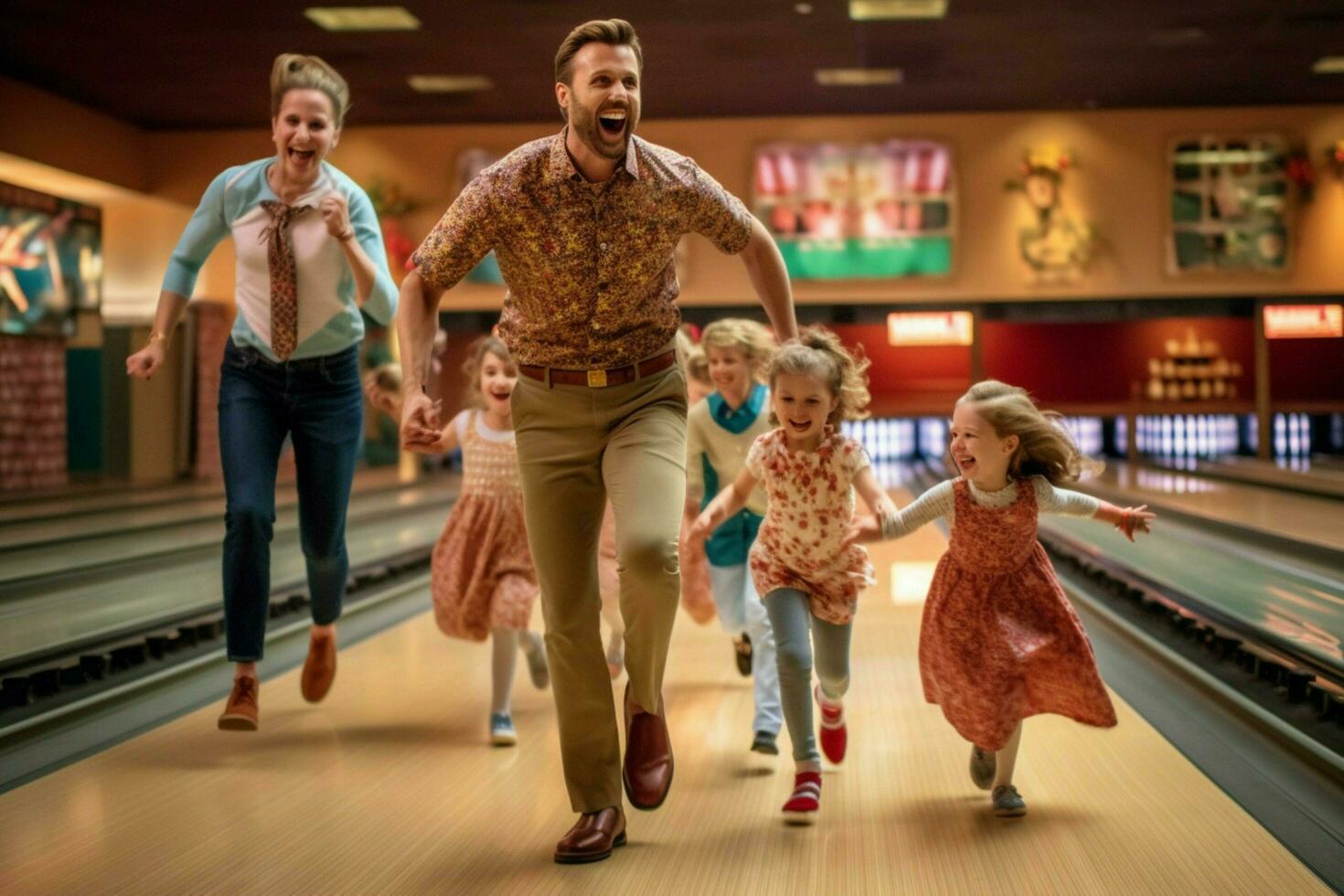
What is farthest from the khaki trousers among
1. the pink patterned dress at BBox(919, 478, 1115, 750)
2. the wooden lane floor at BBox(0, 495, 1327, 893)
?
the pink patterned dress at BBox(919, 478, 1115, 750)

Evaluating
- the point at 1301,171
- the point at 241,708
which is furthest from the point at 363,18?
the point at 1301,171

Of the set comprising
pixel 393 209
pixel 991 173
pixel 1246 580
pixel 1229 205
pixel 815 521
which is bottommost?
pixel 1246 580

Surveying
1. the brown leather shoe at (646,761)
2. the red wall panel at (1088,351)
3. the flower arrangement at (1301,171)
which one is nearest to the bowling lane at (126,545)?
the brown leather shoe at (646,761)

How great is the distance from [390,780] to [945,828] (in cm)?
120

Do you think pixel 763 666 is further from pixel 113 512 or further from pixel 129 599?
pixel 113 512

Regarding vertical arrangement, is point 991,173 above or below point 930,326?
above

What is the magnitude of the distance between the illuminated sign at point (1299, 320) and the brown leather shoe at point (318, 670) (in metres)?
10.8

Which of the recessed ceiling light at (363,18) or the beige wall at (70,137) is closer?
the recessed ceiling light at (363,18)

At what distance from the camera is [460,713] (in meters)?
3.73

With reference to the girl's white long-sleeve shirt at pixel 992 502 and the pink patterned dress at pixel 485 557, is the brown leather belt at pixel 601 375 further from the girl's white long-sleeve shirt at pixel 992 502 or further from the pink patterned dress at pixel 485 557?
the pink patterned dress at pixel 485 557

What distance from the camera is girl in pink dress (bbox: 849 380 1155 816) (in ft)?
8.52

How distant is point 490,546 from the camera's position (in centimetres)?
355

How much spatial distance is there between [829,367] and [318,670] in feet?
5.35

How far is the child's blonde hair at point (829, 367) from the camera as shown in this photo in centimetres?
266
